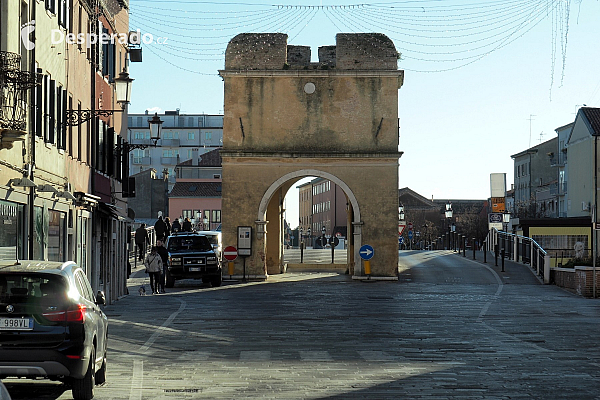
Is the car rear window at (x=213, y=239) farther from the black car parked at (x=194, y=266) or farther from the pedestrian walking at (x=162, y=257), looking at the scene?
the pedestrian walking at (x=162, y=257)

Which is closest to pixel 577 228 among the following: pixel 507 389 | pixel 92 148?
pixel 92 148

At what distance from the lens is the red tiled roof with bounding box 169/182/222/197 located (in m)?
121

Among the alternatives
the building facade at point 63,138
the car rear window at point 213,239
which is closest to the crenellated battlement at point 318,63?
the car rear window at point 213,239

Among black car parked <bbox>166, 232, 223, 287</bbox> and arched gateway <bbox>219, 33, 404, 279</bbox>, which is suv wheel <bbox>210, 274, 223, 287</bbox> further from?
arched gateway <bbox>219, 33, 404, 279</bbox>

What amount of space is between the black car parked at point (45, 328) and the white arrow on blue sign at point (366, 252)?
102 ft

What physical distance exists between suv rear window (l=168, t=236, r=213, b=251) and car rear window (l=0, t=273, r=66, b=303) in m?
28.0

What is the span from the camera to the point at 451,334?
19.4m

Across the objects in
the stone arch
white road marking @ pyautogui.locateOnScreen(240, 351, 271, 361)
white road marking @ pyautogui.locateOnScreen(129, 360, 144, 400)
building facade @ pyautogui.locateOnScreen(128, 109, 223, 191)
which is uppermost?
building facade @ pyautogui.locateOnScreen(128, 109, 223, 191)

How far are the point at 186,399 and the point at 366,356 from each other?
4975 mm

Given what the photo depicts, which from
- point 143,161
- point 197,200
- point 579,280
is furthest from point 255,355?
point 143,161

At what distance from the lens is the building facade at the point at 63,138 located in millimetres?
18297

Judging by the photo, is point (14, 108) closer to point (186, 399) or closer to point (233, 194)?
point (186, 399)

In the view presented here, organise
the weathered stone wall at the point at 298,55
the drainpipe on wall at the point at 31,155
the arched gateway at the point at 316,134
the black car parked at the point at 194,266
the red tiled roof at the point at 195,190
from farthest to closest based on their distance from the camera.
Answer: the red tiled roof at the point at 195,190
the weathered stone wall at the point at 298,55
the arched gateway at the point at 316,134
the black car parked at the point at 194,266
the drainpipe on wall at the point at 31,155

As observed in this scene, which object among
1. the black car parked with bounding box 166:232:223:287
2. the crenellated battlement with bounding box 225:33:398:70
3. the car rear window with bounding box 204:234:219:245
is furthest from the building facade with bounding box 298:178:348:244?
the black car parked with bounding box 166:232:223:287
